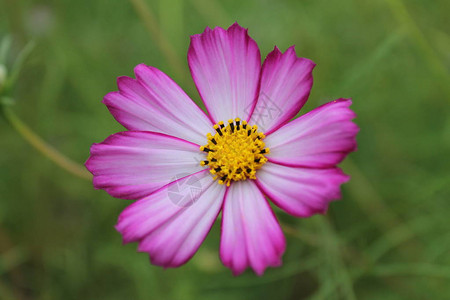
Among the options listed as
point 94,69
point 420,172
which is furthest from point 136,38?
point 420,172

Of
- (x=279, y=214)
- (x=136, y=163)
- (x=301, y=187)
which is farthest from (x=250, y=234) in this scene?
(x=279, y=214)

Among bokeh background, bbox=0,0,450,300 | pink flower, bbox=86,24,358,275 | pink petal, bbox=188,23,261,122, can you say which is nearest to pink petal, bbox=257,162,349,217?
pink flower, bbox=86,24,358,275

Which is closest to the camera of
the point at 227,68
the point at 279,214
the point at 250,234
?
the point at 250,234

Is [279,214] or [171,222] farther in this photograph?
[279,214]

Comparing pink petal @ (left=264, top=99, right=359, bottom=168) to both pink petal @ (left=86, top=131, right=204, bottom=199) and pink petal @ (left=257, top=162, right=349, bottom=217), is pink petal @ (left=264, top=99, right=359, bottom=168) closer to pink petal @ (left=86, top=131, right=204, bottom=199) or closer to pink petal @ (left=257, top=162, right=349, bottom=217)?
pink petal @ (left=257, top=162, right=349, bottom=217)

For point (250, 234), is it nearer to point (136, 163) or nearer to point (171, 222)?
point (171, 222)

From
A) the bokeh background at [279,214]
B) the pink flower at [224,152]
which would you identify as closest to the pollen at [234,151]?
the pink flower at [224,152]
